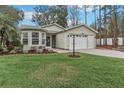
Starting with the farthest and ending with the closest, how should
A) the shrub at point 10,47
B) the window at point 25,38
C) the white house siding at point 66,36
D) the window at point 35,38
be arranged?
the white house siding at point 66,36 → the window at point 35,38 → the window at point 25,38 → the shrub at point 10,47

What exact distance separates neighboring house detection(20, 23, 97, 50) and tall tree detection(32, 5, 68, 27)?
7.71ft

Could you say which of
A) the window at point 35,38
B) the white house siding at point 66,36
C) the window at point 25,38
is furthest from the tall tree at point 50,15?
the window at point 25,38

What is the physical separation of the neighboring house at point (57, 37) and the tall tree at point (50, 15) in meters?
2.35

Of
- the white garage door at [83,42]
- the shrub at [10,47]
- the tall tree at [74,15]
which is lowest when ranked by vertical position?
the shrub at [10,47]

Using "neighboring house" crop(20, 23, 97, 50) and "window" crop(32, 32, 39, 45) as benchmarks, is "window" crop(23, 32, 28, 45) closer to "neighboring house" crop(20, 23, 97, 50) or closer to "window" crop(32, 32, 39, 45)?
"neighboring house" crop(20, 23, 97, 50)

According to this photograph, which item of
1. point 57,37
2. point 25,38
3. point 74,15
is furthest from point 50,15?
point 25,38

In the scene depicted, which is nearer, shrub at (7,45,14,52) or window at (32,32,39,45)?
shrub at (7,45,14,52)

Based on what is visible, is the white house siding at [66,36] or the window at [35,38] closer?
the window at [35,38]

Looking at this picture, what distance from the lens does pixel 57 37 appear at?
20438 millimetres

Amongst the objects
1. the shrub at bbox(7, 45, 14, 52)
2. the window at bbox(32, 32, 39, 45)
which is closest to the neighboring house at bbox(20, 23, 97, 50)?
the window at bbox(32, 32, 39, 45)

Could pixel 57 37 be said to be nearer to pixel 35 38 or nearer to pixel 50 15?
pixel 35 38

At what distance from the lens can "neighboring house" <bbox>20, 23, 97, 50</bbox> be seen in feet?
53.7

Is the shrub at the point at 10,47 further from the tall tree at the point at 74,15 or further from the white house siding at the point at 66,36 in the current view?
the tall tree at the point at 74,15

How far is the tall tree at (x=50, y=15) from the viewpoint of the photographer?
895 inches
